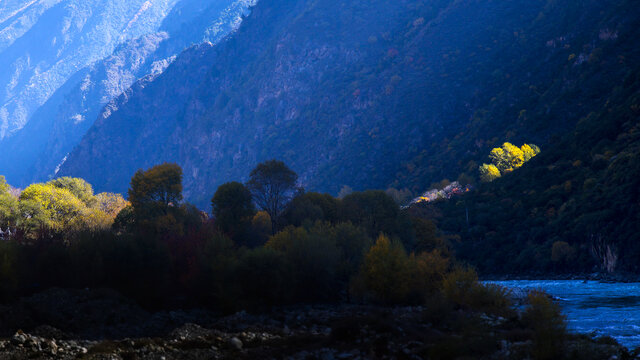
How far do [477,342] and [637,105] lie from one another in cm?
11813

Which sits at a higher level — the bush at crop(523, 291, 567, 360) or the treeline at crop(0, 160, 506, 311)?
the treeline at crop(0, 160, 506, 311)

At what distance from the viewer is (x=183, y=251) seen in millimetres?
81750

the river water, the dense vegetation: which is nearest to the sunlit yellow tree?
the dense vegetation

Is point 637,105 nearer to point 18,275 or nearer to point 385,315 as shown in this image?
point 385,315

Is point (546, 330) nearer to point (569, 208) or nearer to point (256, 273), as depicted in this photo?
point (256, 273)

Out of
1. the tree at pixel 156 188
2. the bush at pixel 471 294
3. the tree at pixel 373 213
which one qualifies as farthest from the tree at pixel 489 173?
the bush at pixel 471 294

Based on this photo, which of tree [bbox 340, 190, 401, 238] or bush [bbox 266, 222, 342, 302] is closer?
bush [bbox 266, 222, 342, 302]

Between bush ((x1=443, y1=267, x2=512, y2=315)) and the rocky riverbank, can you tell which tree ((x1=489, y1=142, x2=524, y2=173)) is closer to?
bush ((x1=443, y1=267, x2=512, y2=315))

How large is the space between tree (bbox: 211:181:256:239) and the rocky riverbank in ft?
101

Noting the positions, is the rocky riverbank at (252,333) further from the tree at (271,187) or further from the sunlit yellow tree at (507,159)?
the sunlit yellow tree at (507,159)

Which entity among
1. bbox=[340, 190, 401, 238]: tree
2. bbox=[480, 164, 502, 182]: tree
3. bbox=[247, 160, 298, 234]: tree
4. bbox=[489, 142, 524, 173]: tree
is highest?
bbox=[489, 142, 524, 173]: tree

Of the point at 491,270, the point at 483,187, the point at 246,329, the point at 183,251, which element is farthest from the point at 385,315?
the point at 483,187

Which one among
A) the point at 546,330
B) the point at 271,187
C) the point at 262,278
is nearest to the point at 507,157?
the point at 271,187

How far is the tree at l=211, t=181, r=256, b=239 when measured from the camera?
10012 cm
